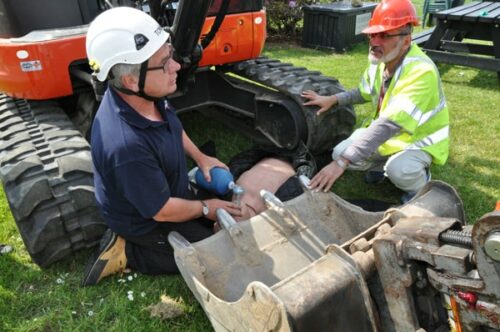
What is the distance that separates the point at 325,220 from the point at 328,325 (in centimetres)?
124

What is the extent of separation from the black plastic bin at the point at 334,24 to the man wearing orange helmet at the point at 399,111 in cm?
574

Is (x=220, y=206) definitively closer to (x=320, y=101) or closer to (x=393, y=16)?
(x=320, y=101)

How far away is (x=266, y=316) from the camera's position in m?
1.72

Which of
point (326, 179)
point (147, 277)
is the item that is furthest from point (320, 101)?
point (147, 277)

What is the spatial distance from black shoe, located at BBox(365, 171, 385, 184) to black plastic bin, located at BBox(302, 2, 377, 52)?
565 centimetres

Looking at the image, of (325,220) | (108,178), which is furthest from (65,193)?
(325,220)

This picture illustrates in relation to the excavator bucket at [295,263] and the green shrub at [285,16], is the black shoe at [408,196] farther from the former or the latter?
the green shrub at [285,16]

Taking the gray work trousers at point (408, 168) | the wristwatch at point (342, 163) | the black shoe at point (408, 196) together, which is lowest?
the black shoe at point (408, 196)

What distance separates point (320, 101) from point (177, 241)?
5.60 ft

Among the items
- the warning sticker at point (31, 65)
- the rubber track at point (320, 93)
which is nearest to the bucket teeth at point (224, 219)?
the rubber track at point (320, 93)

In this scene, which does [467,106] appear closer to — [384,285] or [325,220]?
[325,220]

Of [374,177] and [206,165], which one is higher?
[206,165]

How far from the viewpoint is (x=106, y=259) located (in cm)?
288

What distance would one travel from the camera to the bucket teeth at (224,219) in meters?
2.67
